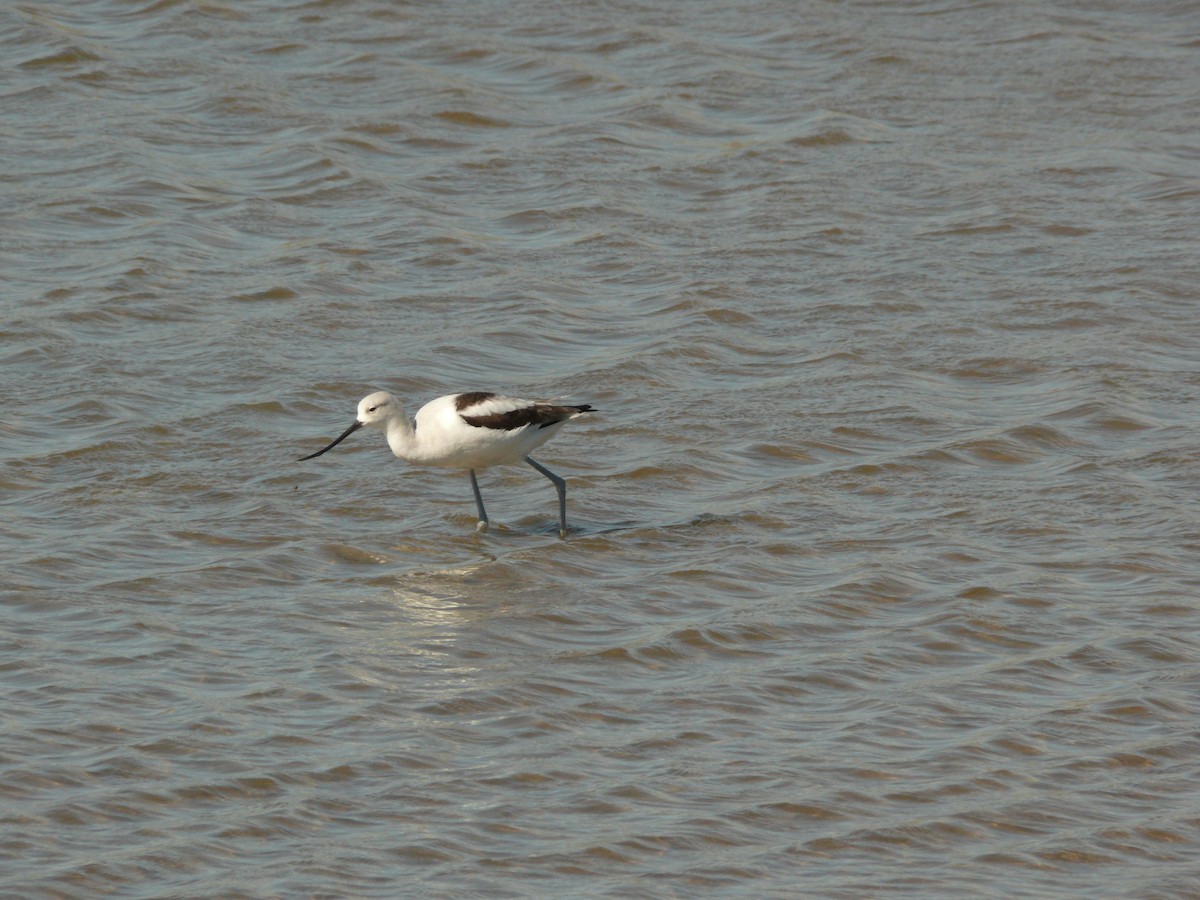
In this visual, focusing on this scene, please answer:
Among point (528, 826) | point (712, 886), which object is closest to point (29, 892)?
point (528, 826)

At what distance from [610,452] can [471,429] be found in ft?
3.55

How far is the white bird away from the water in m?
0.29

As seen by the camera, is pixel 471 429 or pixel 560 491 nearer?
pixel 471 429

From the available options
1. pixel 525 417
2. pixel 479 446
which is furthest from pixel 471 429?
pixel 525 417

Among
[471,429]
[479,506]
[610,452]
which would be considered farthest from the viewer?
[610,452]

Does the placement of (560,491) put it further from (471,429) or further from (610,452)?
(610,452)

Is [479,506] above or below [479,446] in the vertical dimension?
below

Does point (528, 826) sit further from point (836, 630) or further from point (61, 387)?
point (61, 387)

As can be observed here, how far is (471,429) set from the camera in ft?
25.2

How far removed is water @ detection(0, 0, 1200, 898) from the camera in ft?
17.6

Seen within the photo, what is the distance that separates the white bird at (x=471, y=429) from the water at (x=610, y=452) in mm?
291

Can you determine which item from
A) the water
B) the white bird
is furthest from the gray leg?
the water

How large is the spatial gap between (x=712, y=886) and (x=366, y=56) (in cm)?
903

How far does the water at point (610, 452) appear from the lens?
212 inches
